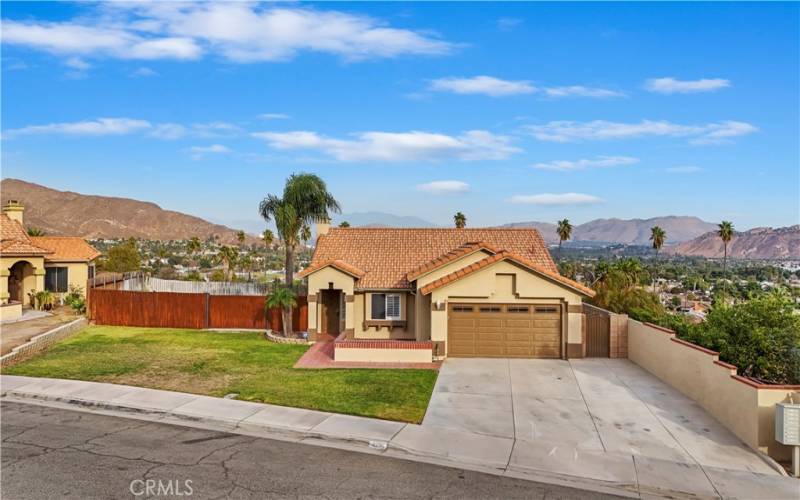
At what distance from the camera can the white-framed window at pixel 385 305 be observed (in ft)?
85.1

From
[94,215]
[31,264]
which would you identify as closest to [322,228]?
[31,264]

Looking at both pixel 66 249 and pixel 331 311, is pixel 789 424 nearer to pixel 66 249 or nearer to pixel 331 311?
pixel 331 311

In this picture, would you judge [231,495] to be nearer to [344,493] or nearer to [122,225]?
[344,493]

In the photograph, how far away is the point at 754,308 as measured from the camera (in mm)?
16344

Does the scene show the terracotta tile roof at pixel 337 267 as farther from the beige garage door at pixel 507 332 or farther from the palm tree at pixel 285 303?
the beige garage door at pixel 507 332

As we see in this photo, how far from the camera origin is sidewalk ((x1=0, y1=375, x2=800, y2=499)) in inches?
445

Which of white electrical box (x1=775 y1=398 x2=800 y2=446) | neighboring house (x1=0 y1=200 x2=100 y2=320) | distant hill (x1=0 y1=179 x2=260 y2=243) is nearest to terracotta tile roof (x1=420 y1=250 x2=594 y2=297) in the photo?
white electrical box (x1=775 y1=398 x2=800 y2=446)

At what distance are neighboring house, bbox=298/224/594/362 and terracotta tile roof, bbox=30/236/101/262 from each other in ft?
54.6

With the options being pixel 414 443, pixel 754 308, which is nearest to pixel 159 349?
pixel 414 443

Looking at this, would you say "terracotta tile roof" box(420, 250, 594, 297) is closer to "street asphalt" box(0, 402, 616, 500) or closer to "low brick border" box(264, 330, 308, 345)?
"low brick border" box(264, 330, 308, 345)

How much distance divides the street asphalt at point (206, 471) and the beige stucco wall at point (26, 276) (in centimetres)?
1930

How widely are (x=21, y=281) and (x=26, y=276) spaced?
0.37m

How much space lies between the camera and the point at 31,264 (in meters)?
31.9

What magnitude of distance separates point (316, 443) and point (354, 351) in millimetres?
8455
